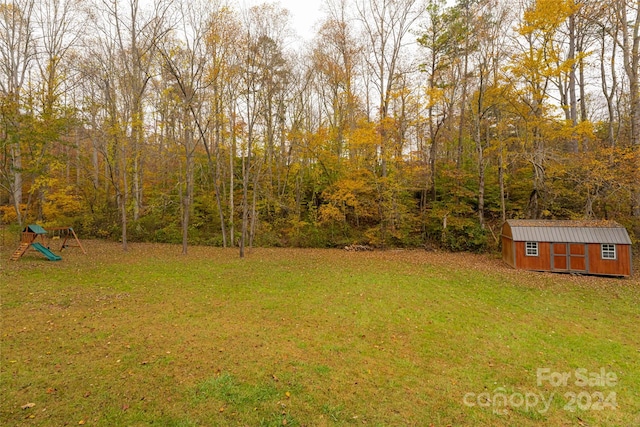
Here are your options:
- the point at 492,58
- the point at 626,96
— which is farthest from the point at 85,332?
the point at 626,96

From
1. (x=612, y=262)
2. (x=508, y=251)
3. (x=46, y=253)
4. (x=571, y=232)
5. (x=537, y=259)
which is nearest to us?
(x=612, y=262)

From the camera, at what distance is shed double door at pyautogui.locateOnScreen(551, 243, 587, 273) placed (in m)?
11.6

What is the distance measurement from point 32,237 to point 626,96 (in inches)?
1242

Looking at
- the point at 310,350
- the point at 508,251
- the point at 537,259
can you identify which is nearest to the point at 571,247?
the point at 537,259

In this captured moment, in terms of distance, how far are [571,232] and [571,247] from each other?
64 centimetres

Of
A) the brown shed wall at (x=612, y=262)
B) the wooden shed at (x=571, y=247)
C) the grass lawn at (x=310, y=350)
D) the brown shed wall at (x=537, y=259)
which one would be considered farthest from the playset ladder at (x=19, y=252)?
the brown shed wall at (x=612, y=262)

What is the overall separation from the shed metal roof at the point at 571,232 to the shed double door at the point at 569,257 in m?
0.24

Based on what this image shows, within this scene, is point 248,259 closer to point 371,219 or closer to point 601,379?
point 371,219

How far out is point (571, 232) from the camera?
470 inches

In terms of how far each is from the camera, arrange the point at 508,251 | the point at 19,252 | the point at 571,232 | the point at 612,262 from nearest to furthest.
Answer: the point at 612,262 → the point at 19,252 → the point at 571,232 → the point at 508,251

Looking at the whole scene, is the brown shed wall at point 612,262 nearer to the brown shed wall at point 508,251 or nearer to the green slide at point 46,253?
the brown shed wall at point 508,251

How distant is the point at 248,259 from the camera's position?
13.9 m

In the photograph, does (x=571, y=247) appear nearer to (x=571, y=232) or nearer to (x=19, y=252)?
(x=571, y=232)

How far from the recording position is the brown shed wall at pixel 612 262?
11016mm
